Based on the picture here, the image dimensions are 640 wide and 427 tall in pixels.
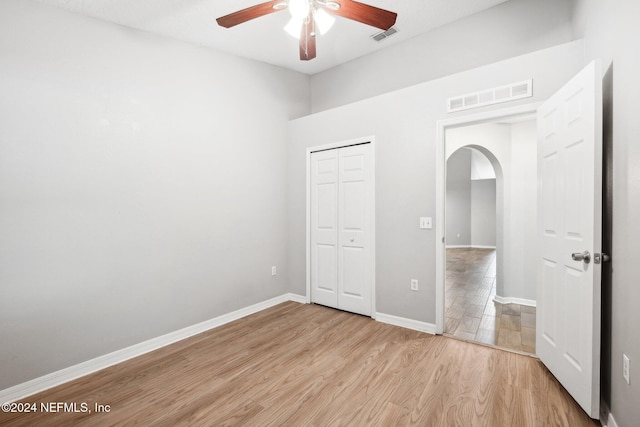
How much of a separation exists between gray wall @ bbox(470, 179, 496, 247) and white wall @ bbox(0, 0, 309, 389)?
889cm

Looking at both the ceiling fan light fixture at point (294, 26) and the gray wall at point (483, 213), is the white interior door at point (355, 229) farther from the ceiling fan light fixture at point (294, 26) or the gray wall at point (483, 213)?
the gray wall at point (483, 213)

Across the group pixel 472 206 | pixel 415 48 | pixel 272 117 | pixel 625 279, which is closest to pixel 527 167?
pixel 415 48

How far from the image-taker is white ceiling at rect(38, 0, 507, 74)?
2.68 m

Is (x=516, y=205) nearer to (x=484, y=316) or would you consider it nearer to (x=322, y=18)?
(x=484, y=316)

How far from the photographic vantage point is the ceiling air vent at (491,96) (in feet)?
8.61

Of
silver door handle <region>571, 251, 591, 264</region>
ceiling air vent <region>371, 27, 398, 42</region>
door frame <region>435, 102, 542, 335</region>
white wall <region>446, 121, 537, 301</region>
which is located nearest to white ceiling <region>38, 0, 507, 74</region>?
ceiling air vent <region>371, 27, 398, 42</region>

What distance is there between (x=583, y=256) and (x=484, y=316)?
2120 mm

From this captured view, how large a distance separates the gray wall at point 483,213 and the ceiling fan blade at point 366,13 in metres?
9.70

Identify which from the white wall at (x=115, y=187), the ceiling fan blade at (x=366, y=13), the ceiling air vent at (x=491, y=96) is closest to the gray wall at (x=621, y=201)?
the ceiling air vent at (x=491, y=96)

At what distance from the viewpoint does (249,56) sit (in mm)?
3814

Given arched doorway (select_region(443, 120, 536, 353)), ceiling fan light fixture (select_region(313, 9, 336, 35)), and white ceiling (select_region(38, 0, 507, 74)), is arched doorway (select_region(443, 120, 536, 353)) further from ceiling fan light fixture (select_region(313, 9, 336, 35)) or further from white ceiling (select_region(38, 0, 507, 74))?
ceiling fan light fixture (select_region(313, 9, 336, 35))

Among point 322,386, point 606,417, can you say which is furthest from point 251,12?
point 606,417

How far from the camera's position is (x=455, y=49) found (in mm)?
3436

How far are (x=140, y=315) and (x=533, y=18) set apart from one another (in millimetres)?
4707
